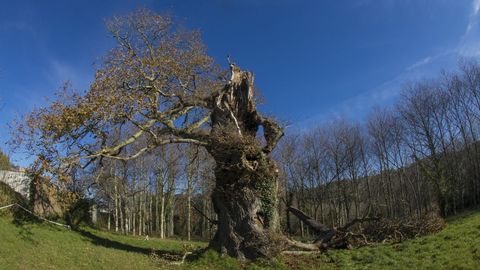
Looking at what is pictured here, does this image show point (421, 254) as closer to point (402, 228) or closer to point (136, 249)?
point (402, 228)

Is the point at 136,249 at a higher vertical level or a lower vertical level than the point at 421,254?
higher

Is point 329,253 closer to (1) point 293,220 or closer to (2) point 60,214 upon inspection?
(2) point 60,214

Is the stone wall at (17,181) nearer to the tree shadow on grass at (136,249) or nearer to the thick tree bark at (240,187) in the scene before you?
the tree shadow on grass at (136,249)

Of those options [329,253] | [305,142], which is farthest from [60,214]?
[305,142]

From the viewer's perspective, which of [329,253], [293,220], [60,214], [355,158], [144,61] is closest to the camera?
[329,253]

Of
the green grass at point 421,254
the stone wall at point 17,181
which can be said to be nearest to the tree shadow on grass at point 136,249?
the stone wall at point 17,181

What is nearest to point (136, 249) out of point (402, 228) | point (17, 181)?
point (17, 181)

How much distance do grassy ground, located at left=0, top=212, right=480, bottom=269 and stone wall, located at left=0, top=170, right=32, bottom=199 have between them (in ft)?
22.6

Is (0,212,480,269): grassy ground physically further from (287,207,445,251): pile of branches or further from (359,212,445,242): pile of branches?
(359,212,445,242): pile of branches

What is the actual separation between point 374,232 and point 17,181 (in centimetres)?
2356

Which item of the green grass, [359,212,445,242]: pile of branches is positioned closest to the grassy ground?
the green grass

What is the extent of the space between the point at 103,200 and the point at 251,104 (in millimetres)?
36949

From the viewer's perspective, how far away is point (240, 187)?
1792 cm

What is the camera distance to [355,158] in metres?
54.2
